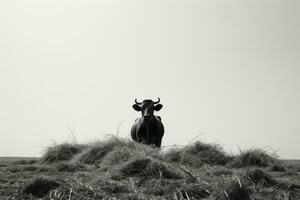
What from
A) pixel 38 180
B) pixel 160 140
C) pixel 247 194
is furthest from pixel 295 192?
pixel 160 140

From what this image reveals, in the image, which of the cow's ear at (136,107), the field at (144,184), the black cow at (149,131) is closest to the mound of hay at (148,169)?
the field at (144,184)

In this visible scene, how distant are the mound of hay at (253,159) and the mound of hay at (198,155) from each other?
41cm

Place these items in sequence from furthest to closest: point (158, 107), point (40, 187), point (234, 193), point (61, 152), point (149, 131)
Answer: point (158, 107), point (149, 131), point (61, 152), point (40, 187), point (234, 193)

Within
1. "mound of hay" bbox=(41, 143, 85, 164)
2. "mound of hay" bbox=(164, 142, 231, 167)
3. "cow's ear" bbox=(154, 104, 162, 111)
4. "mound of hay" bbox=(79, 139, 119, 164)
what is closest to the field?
"mound of hay" bbox=(79, 139, 119, 164)

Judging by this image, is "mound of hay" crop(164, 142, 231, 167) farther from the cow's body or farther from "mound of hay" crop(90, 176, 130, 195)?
the cow's body

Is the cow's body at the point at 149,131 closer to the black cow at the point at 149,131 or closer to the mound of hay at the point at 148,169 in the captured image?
the black cow at the point at 149,131

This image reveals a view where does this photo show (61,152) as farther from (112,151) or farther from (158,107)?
(158,107)

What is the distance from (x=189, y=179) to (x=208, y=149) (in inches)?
211

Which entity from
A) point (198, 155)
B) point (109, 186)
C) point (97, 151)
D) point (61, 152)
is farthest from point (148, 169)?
point (61, 152)

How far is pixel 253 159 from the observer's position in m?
9.84

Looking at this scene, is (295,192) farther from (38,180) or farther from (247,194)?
(38,180)

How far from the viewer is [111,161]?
A: 805 centimetres

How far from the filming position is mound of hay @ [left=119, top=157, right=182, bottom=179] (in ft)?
19.5

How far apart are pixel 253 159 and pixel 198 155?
4.46 ft
